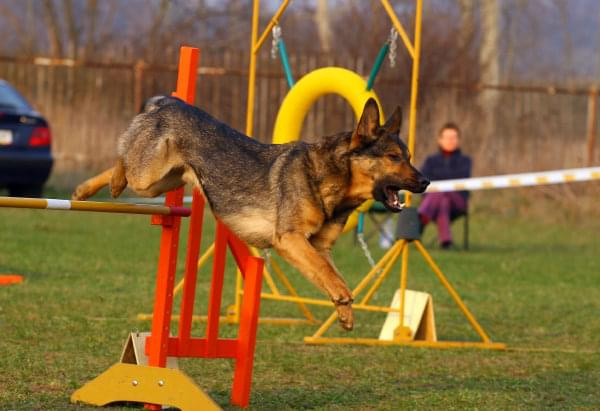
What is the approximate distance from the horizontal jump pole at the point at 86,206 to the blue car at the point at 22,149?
35.2 ft

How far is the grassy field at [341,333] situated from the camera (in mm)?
6738

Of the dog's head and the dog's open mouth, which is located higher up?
the dog's head

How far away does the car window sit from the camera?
1667 centimetres

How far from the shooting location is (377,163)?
5.95 metres

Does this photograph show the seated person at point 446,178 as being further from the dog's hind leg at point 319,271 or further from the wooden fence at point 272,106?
the dog's hind leg at point 319,271

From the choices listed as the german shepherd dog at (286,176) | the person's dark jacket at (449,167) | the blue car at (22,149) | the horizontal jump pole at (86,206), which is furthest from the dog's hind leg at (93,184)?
the blue car at (22,149)

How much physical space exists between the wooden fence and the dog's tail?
1436cm

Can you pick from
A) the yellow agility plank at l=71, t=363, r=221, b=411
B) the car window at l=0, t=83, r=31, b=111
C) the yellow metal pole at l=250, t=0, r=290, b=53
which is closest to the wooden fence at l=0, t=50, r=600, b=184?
the car window at l=0, t=83, r=31, b=111

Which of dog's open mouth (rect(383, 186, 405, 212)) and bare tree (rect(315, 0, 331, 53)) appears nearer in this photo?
dog's open mouth (rect(383, 186, 405, 212))

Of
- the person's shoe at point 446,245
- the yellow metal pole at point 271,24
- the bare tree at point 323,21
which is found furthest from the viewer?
the bare tree at point 323,21

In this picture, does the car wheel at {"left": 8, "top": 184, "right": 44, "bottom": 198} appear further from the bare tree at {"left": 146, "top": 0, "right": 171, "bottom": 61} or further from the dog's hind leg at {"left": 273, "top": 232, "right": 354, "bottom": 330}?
the dog's hind leg at {"left": 273, "top": 232, "right": 354, "bottom": 330}

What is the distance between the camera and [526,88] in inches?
840

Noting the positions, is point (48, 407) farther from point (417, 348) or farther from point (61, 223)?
point (61, 223)

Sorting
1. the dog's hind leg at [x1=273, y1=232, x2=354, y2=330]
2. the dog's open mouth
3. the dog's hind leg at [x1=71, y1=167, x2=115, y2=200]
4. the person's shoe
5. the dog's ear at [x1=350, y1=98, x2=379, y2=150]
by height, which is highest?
the dog's ear at [x1=350, y1=98, x2=379, y2=150]
